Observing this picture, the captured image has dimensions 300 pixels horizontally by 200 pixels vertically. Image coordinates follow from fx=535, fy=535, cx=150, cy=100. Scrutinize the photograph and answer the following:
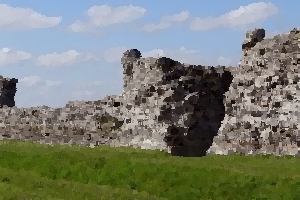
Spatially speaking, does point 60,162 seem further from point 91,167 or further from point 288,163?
point 288,163

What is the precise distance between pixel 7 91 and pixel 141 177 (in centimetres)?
3082

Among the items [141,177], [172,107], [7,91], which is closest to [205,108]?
[172,107]

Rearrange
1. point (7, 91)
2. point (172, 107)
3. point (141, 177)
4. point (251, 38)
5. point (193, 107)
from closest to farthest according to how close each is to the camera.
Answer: point (141, 177), point (172, 107), point (193, 107), point (251, 38), point (7, 91)

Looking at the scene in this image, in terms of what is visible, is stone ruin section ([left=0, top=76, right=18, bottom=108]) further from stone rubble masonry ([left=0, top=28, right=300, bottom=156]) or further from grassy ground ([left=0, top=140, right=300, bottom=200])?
grassy ground ([left=0, top=140, right=300, bottom=200])

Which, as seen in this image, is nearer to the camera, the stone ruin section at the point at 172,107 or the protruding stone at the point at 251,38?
the stone ruin section at the point at 172,107

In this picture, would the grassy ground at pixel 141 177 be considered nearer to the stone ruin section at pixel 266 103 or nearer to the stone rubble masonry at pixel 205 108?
the stone ruin section at pixel 266 103

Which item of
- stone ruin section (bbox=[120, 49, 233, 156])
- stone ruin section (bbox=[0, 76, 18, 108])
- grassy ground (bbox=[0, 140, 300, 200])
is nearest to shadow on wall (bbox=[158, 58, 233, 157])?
stone ruin section (bbox=[120, 49, 233, 156])

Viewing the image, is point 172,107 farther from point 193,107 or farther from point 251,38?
point 251,38

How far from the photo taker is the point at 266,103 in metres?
24.5

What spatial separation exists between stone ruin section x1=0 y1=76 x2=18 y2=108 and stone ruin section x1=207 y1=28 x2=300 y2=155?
25.5 metres

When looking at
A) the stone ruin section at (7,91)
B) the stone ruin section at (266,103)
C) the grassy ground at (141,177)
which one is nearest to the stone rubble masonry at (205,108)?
the stone ruin section at (266,103)

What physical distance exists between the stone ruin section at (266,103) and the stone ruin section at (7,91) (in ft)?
83.8

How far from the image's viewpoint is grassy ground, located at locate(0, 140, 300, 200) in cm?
1524

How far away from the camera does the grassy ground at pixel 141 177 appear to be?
600 inches
